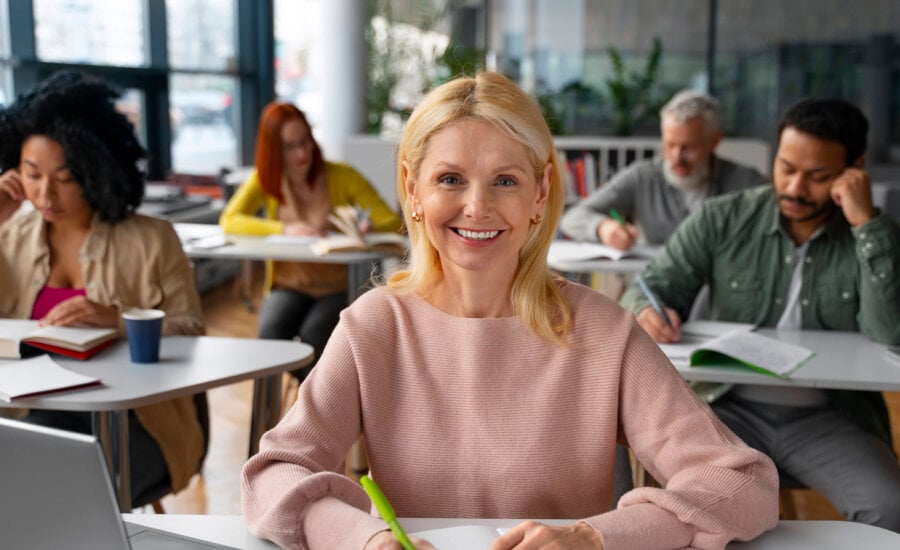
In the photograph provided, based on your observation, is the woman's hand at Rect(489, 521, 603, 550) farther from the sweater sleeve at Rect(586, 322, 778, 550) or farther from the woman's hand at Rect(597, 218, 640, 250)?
the woman's hand at Rect(597, 218, 640, 250)

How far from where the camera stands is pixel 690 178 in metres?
3.87

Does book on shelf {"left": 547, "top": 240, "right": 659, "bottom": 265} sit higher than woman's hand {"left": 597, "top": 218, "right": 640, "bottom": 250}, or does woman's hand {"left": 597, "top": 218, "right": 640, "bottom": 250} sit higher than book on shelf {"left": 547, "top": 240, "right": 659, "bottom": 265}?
woman's hand {"left": 597, "top": 218, "right": 640, "bottom": 250}

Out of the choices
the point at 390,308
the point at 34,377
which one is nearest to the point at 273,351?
the point at 34,377

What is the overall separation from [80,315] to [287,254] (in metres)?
1.45

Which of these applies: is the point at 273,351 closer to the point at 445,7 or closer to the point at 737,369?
the point at 737,369

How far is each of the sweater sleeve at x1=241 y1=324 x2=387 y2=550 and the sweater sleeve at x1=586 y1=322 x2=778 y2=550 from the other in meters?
0.32

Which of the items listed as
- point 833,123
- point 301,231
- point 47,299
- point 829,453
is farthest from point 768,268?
point 301,231

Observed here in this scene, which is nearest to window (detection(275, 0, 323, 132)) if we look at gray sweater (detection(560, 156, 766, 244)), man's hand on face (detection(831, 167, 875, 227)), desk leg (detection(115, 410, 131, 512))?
gray sweater (detection(560, 156, 766, 244))

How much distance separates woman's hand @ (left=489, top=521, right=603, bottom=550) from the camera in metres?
1.13

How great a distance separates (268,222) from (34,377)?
2107 millimetres

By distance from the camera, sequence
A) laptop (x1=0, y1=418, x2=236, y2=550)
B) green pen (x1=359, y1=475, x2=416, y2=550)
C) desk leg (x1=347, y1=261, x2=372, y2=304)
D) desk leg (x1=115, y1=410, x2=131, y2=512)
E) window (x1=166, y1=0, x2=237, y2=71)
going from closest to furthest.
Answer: laptop (x1=0, y1=418, x2=236, y2=550)
green pen (x1=359, y1=475, x2=416, y2=550)
desk leg (x1=115, y1=410, x2=131, y2=512)
desk leg (x1=347, y1=261, x2=372, y2=304)
window (x1=166, y1=0, x2=237, y2=71)

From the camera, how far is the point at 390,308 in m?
1.53

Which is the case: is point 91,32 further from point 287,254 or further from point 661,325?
point 661,325

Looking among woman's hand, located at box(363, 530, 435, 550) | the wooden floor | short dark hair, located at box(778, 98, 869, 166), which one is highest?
short dark hair, located at box(778, 98, 869, 166)
